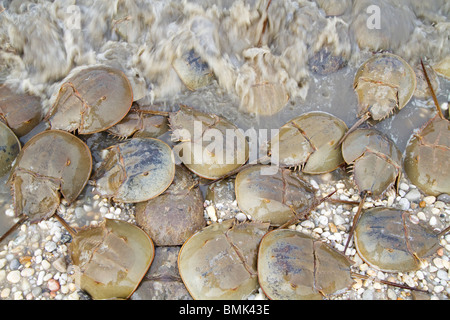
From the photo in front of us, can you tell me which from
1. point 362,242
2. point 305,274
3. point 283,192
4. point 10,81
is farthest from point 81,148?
point 362,242

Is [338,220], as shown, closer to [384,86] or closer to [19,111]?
[384,86]

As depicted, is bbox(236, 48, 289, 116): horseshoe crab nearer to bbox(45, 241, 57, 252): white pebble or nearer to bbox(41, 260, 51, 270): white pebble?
bbox(45, 241, 57, 252): white pebble

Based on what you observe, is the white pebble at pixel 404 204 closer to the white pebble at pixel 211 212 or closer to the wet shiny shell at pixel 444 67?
the wet shiny shell at pixel 444 67

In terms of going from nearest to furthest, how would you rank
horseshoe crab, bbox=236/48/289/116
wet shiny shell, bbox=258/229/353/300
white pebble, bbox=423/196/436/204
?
wet shiny shell, bbox=258/229/353/300 → white pebble, bbox=423/196/436/204 → horseshoe crab, bbox=236/48/289/116

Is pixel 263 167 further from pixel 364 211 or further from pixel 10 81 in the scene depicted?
pixel 10 81

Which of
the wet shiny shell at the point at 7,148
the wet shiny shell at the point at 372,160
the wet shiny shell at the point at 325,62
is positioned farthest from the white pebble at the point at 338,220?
the wet shiny shell at the point at 7,148

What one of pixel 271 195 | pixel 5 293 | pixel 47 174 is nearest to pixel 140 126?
pixel 47 174

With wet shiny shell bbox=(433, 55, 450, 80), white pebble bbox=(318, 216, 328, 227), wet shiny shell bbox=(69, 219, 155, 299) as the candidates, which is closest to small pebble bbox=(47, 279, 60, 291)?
wet shiny shell bbox=(69, 219, 155, 299)
